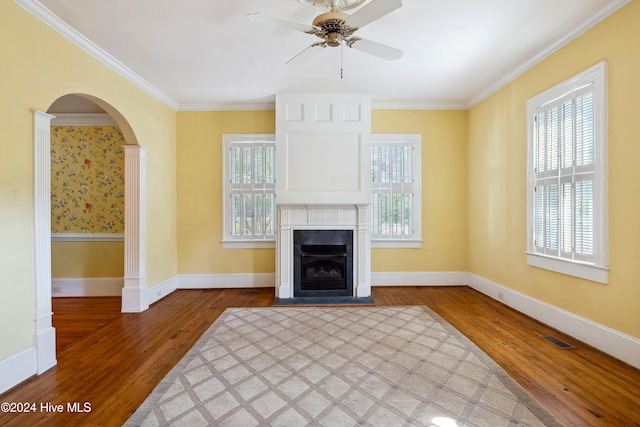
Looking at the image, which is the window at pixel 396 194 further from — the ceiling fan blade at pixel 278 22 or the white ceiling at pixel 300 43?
the ceiling fan blade at pixel 278 22

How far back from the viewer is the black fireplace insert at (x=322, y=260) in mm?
4355

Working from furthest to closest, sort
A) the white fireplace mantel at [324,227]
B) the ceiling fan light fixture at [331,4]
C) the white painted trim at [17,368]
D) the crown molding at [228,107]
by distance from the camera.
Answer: the crown molding at [228,107] < the white fireplace mantel at [324,227] < the ceiling fan light fixture at [331,4] < the white painted trim at [17,368]

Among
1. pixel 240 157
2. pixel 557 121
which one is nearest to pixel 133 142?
pixel 240 157

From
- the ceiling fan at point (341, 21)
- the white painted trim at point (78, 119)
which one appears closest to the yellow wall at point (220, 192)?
the white painted trim at point (78, 119)

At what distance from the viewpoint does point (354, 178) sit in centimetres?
441

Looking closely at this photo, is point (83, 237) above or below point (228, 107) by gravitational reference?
below

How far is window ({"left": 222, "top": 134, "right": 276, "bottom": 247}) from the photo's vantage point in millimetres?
4867

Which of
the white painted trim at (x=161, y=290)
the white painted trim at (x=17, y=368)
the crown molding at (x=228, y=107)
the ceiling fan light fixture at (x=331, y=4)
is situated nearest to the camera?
the white painted trim at (x=17, y=368)

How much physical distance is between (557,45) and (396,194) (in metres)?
2.61

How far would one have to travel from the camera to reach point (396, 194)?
4926 mm

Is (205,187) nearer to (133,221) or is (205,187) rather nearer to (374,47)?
(133,221)

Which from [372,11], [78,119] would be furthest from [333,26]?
[78,119]

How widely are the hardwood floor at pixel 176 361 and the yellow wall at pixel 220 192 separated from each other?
2.70 ft

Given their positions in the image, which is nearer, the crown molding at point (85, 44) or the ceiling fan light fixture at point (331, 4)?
the ceiling fan light fixture at point (331, 4)
